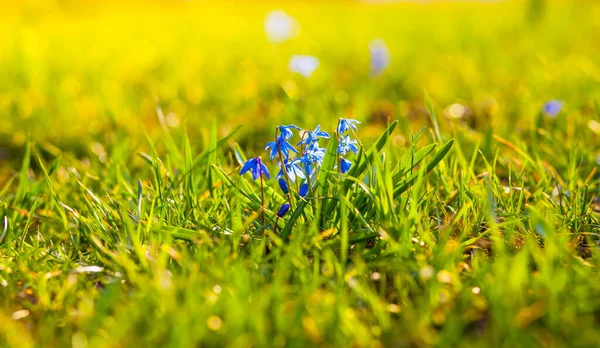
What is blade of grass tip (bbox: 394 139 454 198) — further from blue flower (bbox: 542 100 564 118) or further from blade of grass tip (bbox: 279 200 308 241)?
blue flower (bbox: 542 100 564 118)

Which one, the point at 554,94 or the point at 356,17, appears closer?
the point at 554,94

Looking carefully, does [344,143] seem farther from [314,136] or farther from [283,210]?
[283,210]

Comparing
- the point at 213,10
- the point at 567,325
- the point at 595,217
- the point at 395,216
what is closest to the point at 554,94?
the point at 595,217

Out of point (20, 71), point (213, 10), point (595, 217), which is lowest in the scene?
point (213, 10)

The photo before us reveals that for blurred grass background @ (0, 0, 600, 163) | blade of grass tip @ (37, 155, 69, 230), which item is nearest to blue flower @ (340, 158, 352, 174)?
blurred grass background @ (0, 0, 600, 163)

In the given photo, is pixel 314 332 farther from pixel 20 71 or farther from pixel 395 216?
pixel 20 71

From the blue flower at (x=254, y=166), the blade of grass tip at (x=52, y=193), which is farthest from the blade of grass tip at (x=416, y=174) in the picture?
the blade of grass tip at (x=52, y=193)

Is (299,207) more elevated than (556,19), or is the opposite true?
(299,207)
